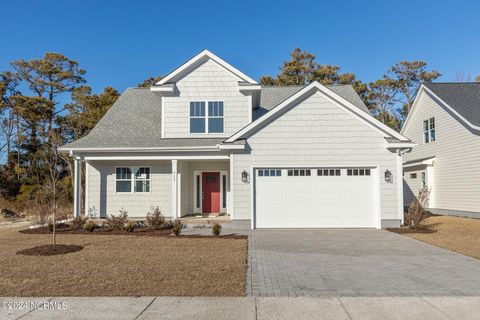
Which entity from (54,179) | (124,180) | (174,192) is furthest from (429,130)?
(54,179)

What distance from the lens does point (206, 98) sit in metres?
17.2

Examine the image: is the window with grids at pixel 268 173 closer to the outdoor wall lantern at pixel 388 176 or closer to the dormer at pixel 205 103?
the dormer at pixel 205 103

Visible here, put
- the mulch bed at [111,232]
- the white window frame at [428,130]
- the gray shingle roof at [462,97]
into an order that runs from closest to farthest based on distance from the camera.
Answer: the mulch bed at [111,232] < the gray shingle roof at [462,97] < the white window frame at [428,130]

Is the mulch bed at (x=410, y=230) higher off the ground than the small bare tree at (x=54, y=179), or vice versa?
the small bare tree at (x=54, y=179)

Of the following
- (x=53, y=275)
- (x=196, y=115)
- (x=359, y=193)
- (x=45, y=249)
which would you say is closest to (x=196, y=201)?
(x=196, y=115)

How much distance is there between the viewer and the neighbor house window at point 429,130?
21.7 m

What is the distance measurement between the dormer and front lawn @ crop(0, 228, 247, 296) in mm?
7070

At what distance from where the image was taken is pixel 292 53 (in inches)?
1528

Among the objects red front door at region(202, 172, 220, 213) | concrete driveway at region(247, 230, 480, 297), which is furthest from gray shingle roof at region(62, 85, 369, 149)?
concrete driveway at region(247, 230, 480, 297)

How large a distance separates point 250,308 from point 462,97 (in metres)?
20.0

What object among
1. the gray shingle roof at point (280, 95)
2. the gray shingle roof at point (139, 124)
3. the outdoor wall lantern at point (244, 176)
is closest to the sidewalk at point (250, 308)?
the outdoor wall lantern at point (244, 176)

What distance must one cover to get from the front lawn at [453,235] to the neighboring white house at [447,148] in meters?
2.45

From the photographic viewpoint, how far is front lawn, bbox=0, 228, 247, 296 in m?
6.04

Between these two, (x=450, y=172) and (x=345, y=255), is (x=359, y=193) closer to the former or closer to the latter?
(x=345, y=255)
